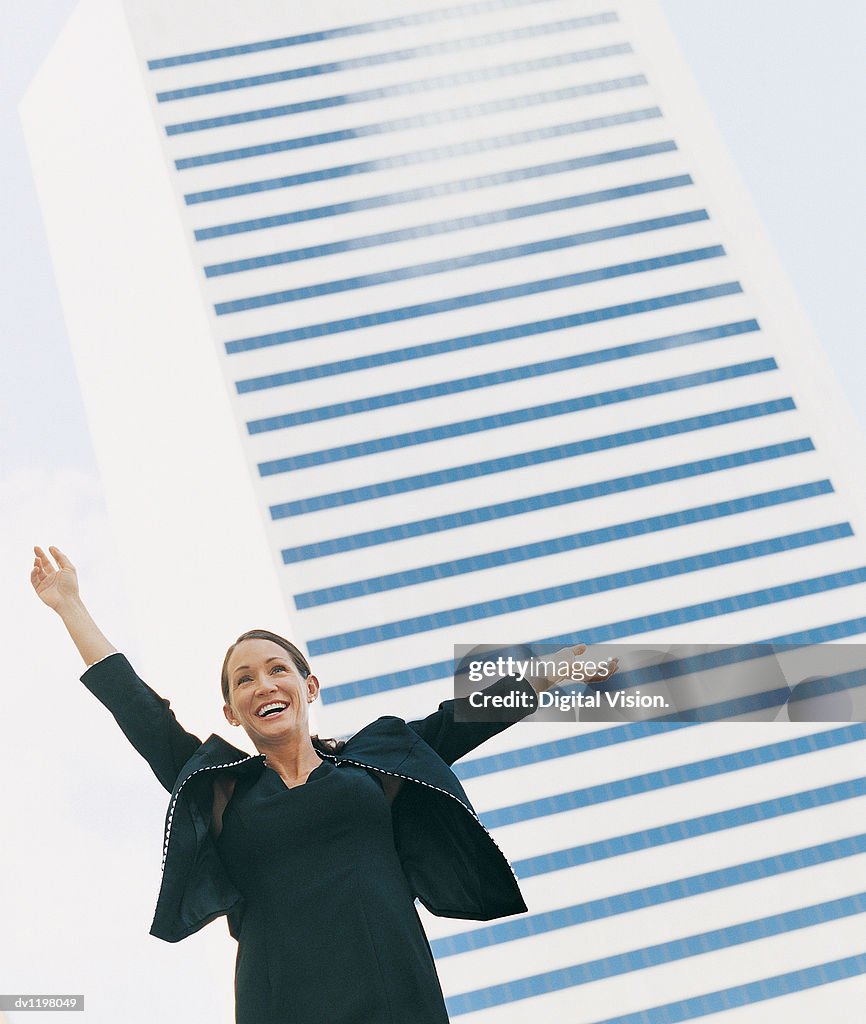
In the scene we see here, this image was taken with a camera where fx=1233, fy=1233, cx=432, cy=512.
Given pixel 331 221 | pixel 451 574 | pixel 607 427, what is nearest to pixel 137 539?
pixel 451 574

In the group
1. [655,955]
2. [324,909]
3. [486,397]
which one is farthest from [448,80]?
[324,909]

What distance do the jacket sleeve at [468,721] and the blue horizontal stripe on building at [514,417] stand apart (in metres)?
53.7

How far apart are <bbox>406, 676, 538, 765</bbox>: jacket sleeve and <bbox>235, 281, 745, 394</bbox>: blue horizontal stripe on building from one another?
55.2 m

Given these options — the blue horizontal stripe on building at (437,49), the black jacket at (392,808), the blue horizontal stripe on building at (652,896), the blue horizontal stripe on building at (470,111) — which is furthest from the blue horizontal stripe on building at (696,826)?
the black jacket at (392,808)

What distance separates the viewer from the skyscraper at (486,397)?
52219 mm

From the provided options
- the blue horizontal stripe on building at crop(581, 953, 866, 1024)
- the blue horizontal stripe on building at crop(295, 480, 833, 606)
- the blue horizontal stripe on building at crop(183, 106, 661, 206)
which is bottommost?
the blue horizontal stripe on building at crop(581, 953, 866, 1024)

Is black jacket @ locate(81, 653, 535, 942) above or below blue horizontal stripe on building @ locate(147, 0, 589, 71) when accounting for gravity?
below

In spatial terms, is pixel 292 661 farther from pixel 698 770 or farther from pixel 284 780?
pixel 698 770

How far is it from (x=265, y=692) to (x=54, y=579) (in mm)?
605

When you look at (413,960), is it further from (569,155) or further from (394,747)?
(569,155)

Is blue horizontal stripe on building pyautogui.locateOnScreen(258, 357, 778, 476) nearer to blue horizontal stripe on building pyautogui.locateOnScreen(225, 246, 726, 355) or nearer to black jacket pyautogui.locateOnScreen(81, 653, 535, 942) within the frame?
blue horizontal stripe on building pyautogui.locateOnScreen(225, 246, 726, 355)

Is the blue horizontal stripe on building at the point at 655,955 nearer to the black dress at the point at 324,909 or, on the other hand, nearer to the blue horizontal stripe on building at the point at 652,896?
the blue horizontal stripe on building at the point at 652,896

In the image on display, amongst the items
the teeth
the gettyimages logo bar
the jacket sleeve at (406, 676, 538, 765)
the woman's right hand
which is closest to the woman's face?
the teeth

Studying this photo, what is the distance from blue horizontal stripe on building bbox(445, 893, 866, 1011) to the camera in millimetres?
49688
